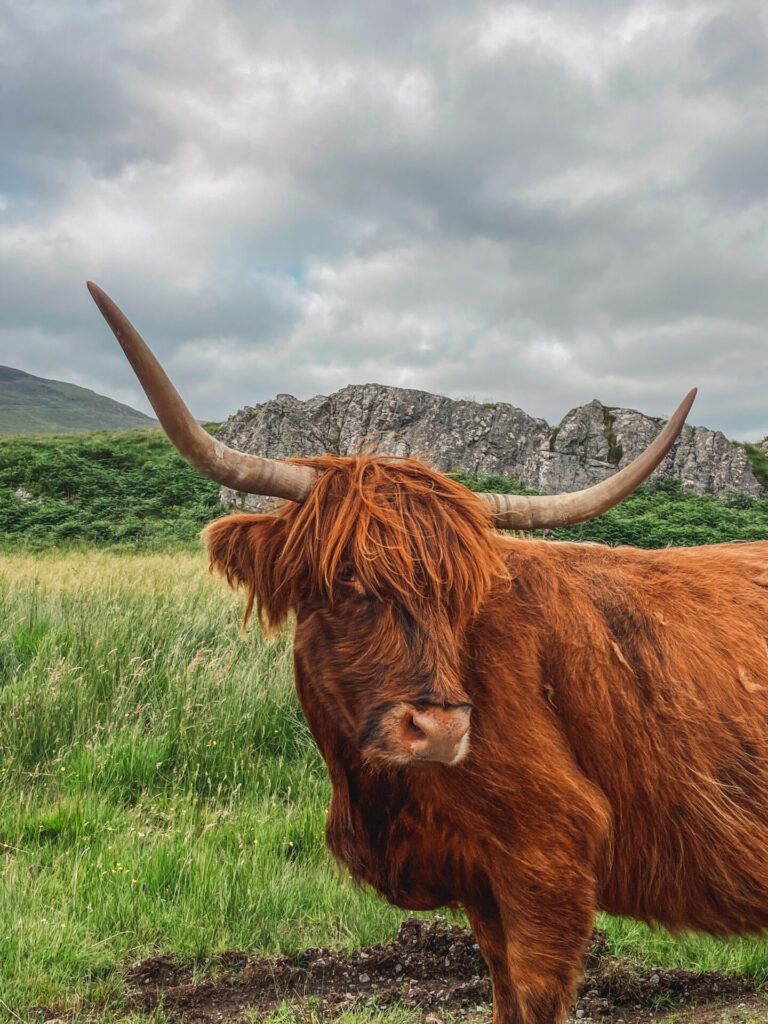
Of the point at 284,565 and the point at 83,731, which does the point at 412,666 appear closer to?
the point at 284,565

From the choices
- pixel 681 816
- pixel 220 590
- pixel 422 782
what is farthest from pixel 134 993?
pixel 220 590

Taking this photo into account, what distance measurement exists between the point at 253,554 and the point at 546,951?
1.69 m

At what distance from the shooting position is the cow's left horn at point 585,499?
2.52 m

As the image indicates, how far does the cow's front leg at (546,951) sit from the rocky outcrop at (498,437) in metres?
24.2

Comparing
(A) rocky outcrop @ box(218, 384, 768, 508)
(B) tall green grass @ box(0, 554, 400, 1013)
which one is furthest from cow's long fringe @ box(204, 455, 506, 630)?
(A) rocky outcrop @ box(218, 384, 768, 508)

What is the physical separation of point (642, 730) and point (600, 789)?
26cm

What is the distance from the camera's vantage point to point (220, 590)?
898cm

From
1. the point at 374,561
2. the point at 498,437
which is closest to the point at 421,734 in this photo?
the point at 374,561

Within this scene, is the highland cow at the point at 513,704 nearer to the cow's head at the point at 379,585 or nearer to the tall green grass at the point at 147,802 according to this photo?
the cow's head at the point at 379,585

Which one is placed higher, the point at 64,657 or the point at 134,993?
the point at 64,657

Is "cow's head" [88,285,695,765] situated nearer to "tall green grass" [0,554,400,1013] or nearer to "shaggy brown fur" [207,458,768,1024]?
"shaggy brown fur" [207,458,768,1024]

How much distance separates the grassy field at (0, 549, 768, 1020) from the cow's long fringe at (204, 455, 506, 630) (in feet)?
5.57

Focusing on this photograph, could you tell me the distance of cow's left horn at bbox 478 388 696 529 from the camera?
99.0 inches

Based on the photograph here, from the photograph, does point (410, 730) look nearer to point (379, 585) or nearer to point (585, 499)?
point (379, 585)
